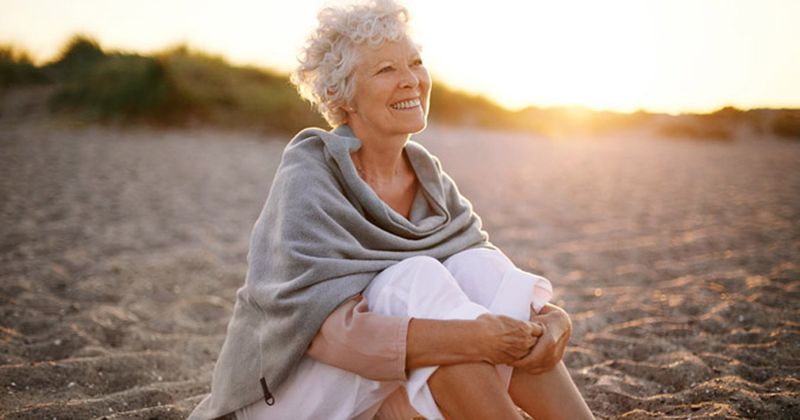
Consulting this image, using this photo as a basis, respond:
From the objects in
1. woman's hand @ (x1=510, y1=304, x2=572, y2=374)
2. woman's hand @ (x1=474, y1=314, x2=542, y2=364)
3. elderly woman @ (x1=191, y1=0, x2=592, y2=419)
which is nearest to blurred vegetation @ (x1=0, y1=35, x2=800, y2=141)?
elderly woman @ (x1=191, y1=0, x2=592, y2=419)

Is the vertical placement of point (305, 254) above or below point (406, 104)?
below

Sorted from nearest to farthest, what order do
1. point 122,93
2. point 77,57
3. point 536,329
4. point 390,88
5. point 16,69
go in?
point 536,329
point 390,88
point 122,93
point 16,69
point 77,57

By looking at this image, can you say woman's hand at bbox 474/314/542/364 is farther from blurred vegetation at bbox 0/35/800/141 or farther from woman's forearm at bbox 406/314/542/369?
blurred vegetation at bbox 0/35/800/141

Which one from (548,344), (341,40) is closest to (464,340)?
(548,344)

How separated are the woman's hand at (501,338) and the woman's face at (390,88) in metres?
0.85

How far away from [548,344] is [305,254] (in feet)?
2.64

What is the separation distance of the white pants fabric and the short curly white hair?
756mm

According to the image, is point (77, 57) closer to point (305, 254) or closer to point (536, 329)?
point (305, 254)

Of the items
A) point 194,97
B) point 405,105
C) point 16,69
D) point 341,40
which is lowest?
point 194,97

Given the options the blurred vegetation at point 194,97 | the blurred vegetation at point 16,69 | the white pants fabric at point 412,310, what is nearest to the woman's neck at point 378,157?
the white pants fabric at point 412,310

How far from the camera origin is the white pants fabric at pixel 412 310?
6.31 feet

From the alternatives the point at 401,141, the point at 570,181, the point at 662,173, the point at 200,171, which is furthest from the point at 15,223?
the point at 662,173

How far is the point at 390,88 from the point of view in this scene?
7.70 feet

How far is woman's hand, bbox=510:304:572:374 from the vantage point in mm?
1940
